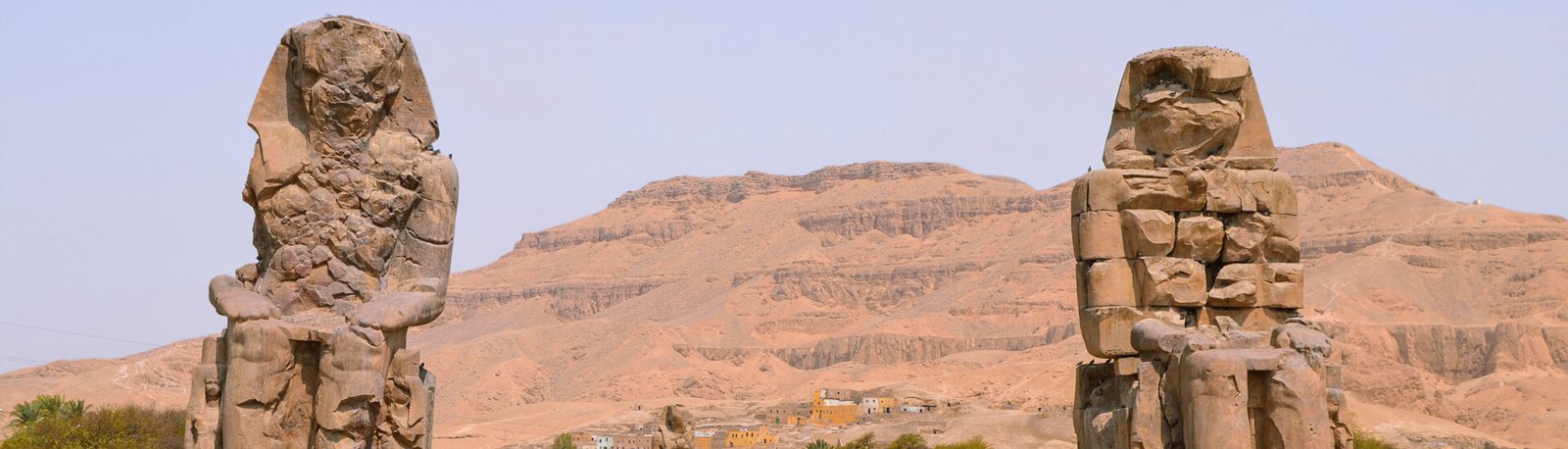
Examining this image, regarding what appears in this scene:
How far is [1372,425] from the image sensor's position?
6844 centimetres

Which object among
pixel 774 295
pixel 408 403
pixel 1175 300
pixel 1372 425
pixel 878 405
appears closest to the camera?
pixel 408 403

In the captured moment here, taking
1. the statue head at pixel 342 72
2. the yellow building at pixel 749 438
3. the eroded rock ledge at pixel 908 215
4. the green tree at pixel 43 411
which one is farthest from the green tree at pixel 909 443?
the eroded rock ledge at pixel 908 215

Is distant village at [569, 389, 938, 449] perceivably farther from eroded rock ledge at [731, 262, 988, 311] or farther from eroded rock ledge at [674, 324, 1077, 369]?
eroded rock ledge at [731, 262, 988, 311]

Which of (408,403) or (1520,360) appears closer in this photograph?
(408,403)

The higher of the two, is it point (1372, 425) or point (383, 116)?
point (383, 116)

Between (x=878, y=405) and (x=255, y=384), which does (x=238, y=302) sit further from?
(x=878, y=405)

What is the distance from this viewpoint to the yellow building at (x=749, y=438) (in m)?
70.9

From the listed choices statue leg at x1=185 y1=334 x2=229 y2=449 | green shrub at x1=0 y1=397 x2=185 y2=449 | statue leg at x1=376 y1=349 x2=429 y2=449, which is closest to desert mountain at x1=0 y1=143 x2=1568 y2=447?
green shrub at x1=0 y1=397 x2=185 y2=449

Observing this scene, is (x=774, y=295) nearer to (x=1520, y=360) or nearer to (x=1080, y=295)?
(x=1520, y=360)

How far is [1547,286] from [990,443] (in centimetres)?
6448

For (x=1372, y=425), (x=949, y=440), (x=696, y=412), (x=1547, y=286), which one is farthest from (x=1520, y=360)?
(x=949, y=440)

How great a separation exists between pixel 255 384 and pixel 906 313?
139 metres

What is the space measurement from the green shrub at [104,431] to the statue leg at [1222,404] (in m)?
26.9

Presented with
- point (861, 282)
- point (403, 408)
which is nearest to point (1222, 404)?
point (403, 408)
